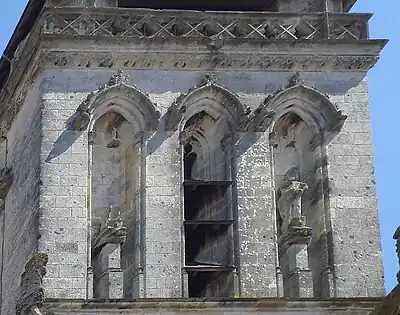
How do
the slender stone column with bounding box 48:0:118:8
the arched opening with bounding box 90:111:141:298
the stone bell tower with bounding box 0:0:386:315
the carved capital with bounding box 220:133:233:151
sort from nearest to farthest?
the arched opening with bounding box 90:111:141:298, the stone bell tower with bounding box 0:0:386:315, the carved capital with bounding box 220:133:233:151, the slender stone column with bounding box 48:0:118:8

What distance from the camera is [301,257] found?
19.0m

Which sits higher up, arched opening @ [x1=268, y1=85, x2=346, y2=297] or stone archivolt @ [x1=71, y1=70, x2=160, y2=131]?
stone archivolt @ [x1=71, y1=70, x2=160, y2=131]

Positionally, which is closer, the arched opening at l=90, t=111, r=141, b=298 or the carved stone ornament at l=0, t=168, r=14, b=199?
the arched opening at l=90, t=111, r=141, b=298

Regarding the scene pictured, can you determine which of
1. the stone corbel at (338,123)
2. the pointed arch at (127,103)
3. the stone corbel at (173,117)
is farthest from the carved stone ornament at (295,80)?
the pointed arch at (127,103)

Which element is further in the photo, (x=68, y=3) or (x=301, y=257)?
(x=68, y=3)

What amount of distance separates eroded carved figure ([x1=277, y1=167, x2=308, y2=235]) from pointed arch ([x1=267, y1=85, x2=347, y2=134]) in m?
0.75

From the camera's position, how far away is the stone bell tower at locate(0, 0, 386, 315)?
739 inches

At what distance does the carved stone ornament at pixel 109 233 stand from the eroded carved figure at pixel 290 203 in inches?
74.1

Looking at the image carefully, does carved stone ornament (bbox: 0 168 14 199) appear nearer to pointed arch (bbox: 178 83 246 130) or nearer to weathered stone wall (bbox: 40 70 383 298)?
weathered stone wall (bbox: 40 70 383 298)

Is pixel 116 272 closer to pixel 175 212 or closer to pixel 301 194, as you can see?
pixel 175 212

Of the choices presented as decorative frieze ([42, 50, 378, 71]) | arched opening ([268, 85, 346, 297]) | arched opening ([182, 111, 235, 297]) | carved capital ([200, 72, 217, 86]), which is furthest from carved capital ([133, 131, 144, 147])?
arched opening ([268, 85, 346, 297])

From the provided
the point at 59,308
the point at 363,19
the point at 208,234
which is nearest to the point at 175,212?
the point at 208,234

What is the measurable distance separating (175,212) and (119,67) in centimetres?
192

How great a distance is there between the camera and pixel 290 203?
1939 centimetres
